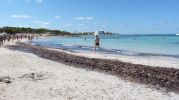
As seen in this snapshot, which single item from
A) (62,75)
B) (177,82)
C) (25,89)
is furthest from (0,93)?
(177,82)

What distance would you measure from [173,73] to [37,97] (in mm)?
7613

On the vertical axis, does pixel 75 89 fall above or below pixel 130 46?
above

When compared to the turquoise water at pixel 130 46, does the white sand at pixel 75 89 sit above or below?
above

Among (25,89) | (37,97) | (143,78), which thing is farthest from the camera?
(143,78)

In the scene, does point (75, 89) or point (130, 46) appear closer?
point (75, 89)

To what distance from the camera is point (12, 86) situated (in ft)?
37.8

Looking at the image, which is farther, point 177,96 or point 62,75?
point 62,75

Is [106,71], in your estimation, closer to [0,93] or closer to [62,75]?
[62,75]

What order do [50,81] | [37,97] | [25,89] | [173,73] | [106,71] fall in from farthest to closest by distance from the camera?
[106,71], [173,73], [50,81], [25,89], [37,97]

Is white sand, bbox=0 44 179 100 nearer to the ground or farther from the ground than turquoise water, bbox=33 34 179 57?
farther from the ground

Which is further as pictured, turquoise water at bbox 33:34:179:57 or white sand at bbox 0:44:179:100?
turquoise water at bbox 33:34:179:57

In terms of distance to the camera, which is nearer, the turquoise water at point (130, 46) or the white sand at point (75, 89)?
the white sand at point (75, 89)

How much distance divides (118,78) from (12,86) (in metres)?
4.79

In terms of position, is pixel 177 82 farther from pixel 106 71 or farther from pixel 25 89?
pixel 25 89
